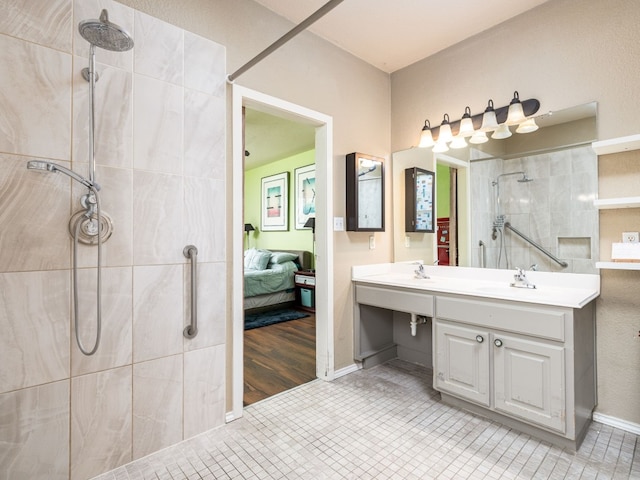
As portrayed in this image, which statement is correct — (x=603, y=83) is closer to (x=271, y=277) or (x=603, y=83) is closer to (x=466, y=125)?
(x=466, y=125)

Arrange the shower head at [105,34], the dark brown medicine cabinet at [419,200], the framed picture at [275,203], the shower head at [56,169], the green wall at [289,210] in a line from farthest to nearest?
1. the framed picture at [275,203]
2. the green wall at [289,210]
3. the dark brown medicine cabinet at [419,200]
4. the shower head at [56,169]
5. the shower head at [105,34]

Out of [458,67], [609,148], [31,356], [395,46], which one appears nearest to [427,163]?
[458,67]

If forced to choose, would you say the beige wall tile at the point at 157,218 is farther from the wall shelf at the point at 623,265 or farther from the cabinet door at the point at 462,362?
the wall shelf at the point at 623,265

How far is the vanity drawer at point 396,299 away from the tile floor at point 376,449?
0.64 meters

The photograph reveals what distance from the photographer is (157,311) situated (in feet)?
5.69

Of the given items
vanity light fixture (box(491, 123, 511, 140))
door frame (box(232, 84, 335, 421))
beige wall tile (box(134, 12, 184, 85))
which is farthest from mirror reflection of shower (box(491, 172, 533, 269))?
beige wall tile (box(134, 12, 184, 85))

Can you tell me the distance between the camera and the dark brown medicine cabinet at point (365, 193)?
8.76 ft

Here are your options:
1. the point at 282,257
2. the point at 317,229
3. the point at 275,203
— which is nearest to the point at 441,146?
the point at 317,229

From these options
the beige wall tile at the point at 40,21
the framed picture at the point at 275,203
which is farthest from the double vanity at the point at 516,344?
the framed picture at the point at 275,203

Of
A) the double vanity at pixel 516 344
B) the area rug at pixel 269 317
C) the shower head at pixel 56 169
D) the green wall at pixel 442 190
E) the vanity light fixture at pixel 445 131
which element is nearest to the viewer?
the shower head at pixel 56 169

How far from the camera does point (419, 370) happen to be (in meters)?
2.79

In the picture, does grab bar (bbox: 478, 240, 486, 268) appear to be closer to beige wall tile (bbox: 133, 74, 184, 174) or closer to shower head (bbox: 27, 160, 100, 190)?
beige wall tile (bbox: 133, 74, 184, 174)

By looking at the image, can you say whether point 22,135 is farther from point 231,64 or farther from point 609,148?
point 609,148

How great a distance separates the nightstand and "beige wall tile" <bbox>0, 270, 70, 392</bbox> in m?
3.56
